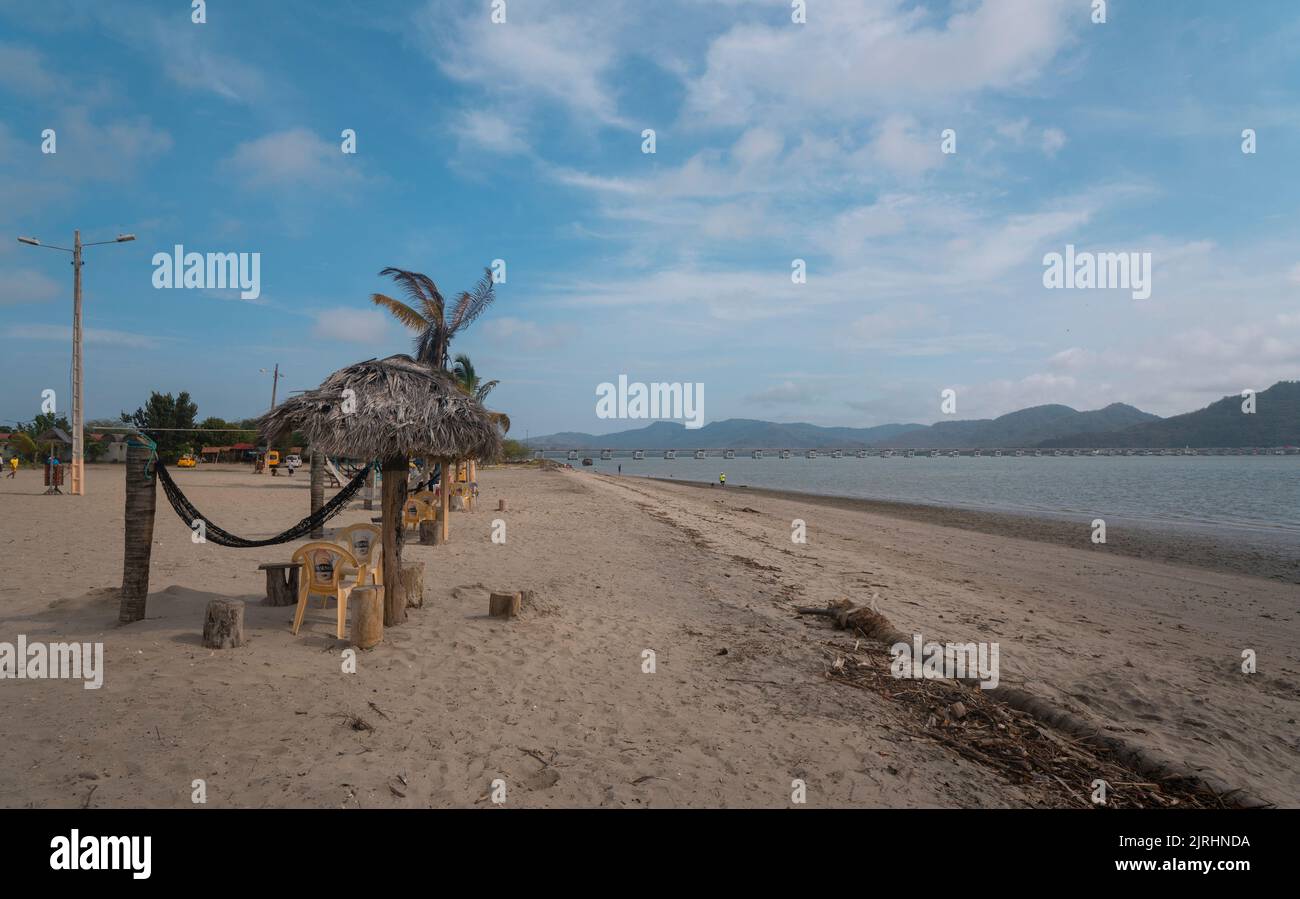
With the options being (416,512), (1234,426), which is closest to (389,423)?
(416,512)

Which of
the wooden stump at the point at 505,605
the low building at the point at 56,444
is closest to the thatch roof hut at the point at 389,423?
the wooden stump at the point at 505,605

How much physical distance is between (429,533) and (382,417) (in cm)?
642

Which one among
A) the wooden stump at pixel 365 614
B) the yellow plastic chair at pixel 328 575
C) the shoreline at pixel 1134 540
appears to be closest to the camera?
the wooden stump at pixel 365 614

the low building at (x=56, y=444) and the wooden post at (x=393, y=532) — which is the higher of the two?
the low building at (x=56, y=444)

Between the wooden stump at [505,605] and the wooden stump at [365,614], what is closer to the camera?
the wooden stump at [365,614]

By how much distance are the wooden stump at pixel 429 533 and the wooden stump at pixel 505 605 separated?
5.48 meters

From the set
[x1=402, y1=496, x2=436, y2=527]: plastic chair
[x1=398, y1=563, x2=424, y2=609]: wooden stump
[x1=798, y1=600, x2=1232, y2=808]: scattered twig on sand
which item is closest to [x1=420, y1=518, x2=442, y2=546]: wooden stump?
[x1=402, y1=496, x2=436, y2=527]: plastic chair

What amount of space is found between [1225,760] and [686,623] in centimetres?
457

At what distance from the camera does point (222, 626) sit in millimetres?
5609

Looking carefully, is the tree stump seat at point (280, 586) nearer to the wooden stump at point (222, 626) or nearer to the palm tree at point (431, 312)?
the wooden stump at point (222, 626)

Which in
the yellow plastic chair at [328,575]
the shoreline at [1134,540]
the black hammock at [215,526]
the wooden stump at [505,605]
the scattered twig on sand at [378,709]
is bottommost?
the shoreline at [1134,540]

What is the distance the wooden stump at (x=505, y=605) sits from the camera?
6980 mm

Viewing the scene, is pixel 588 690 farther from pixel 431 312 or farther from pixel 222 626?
pixel 431 312
